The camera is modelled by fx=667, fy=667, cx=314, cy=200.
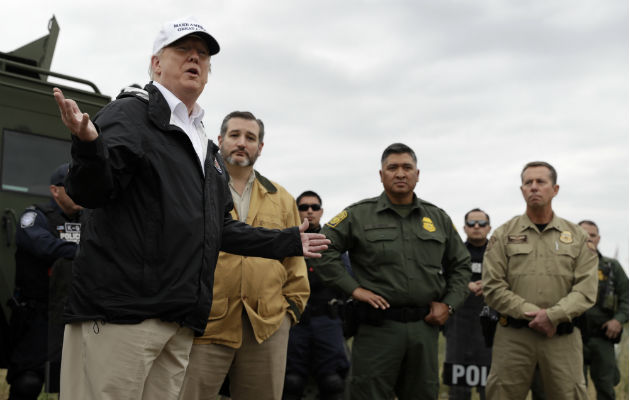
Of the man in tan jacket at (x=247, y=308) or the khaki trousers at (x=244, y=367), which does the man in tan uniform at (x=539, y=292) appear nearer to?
the man in tan jacket at (x=247, y=308)

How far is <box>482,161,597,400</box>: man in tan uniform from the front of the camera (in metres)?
5.18

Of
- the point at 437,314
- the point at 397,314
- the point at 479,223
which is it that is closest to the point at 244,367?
the point at 397,314

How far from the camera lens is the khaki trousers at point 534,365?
517 centimetres

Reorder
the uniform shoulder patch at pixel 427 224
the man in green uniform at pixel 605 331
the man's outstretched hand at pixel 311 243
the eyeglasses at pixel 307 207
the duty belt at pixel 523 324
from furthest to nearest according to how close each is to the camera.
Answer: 1. the man in green uniform at pixel 605 331
2. the eyeglasses at pixel 307 207
3. the duty belt at pixel 523 324
4. the uniform shoulder patch at pixel 427 224
5. the man's outstretched hand at pixel 311 243

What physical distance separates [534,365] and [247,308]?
2.66 m

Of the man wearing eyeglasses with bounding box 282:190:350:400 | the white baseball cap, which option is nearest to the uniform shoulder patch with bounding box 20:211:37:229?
the man wearing eyeglasses with bounding box 282:190:350:400

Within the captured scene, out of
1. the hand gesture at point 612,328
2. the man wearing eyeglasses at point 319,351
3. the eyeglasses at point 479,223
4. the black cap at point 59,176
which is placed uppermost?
the eyeglasses at point 479,223

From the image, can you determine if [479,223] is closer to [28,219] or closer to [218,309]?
[218,309]

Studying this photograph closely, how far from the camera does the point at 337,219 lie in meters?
5.07

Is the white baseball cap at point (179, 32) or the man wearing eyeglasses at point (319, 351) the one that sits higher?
the white baseball cap at point (179, 32)

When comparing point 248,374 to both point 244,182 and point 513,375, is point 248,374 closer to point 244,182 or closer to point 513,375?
point 244,182

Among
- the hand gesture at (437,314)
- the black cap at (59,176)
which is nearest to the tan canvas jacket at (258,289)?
the hand gesture at (437,314)

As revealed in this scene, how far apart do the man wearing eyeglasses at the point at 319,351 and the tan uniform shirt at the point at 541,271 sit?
55.1 inches

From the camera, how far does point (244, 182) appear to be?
4352mm
